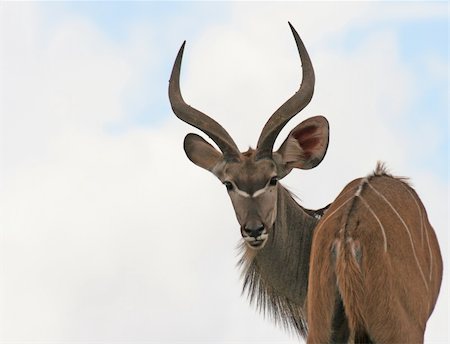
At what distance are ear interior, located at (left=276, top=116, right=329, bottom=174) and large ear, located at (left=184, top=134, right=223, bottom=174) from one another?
541mm

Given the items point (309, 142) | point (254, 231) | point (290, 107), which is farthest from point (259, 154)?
point (254, 231)

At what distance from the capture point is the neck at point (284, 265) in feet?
27.6

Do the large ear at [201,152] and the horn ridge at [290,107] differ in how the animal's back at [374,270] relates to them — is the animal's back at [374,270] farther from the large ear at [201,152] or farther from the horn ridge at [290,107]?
the large ear at [201,152]

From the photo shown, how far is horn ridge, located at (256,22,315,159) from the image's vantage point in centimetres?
813

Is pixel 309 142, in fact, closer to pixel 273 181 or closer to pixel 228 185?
pixel 273 181

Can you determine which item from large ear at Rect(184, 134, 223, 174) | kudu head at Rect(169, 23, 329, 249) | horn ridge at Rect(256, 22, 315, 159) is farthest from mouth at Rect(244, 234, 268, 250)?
large ear at Rect(184, 134, 223, 174)

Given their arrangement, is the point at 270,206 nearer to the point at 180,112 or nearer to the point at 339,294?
the point at 180,112

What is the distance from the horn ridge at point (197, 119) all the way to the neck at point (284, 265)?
1.59ft

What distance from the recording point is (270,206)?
7910mm

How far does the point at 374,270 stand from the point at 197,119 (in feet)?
8.47

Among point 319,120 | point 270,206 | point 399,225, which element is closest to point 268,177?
point 270,206

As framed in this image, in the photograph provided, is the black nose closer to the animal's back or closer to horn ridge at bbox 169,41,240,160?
horn ridge at bbox 169,41,240,160

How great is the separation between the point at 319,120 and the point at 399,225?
2.11 meters

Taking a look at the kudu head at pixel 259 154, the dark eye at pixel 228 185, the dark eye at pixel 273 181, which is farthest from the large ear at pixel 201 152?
the dark eye at pixel 273 181
